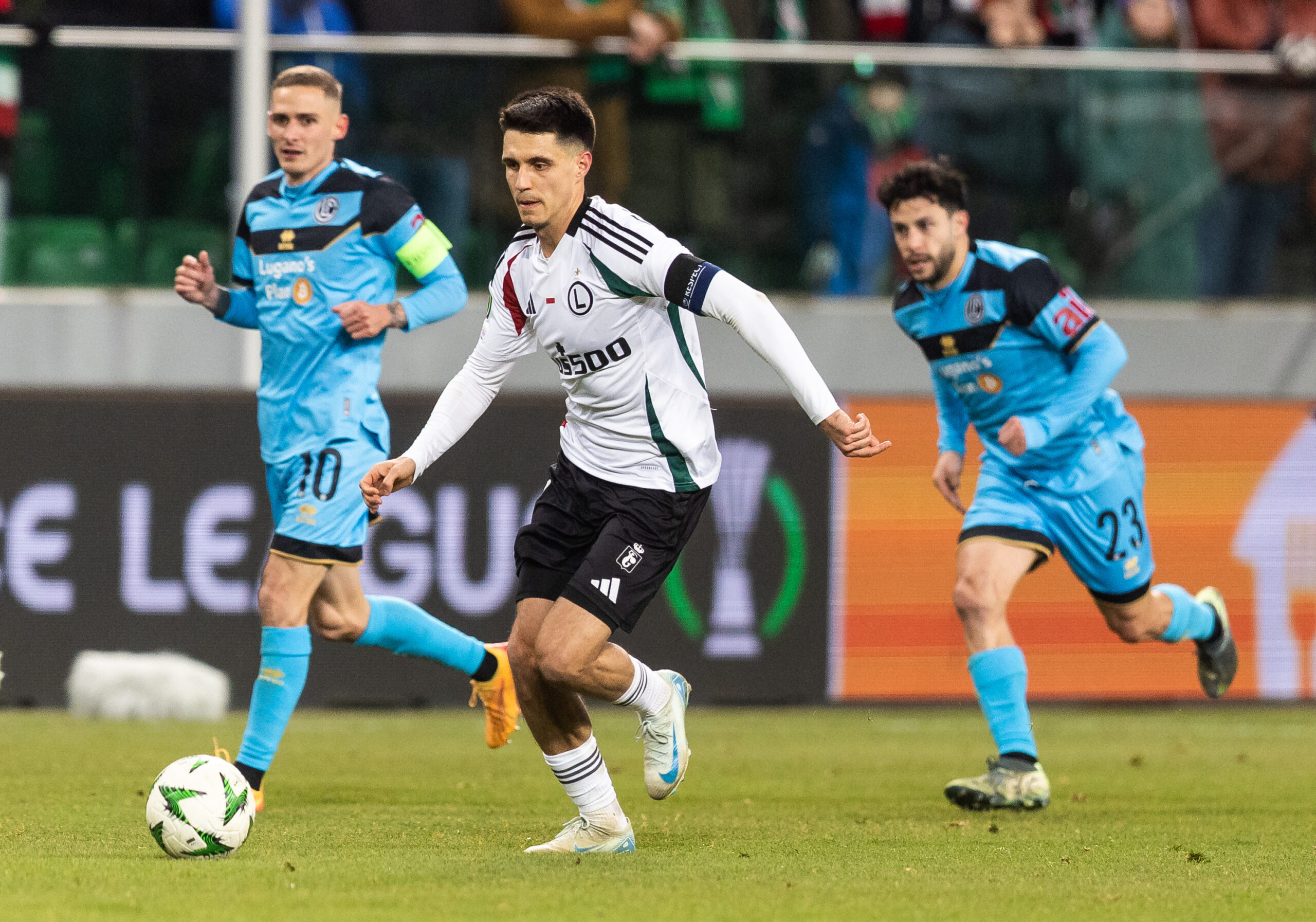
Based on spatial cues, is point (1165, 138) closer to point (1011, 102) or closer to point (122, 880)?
point (1011, 102)

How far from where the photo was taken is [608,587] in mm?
5438

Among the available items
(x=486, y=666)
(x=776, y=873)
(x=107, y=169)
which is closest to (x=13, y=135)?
(x=107, y=169)

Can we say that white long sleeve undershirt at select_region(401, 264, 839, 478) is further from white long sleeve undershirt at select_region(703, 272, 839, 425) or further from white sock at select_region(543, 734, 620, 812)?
white sock at select_region(543, 734, 620, 812)

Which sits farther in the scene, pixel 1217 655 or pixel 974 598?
pixel 1217 655

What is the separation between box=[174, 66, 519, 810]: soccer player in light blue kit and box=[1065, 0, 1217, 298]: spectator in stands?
20.2ft

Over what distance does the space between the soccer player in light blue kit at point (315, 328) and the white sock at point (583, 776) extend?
1460mm

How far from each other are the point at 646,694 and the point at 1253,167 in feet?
27.1

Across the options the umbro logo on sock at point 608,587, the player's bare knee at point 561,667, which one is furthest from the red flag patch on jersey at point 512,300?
the player's bare knee at point 561,667

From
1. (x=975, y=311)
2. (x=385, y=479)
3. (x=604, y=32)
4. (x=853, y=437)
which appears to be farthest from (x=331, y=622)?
(x=604, y=32)

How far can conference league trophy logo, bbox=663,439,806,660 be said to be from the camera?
1058 cm

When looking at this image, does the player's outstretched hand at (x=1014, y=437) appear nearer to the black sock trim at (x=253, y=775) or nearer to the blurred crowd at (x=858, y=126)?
the black sock trim at (x=253, y=775)

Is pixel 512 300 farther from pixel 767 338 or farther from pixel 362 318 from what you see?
pixel 362 318

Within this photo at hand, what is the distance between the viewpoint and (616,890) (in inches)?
194

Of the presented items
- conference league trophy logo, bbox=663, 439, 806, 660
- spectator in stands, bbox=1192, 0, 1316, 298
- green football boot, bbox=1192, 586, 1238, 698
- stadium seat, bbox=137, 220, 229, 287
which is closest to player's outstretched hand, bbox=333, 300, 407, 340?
green football boot, bbox=1192, 586, 1238, 698
